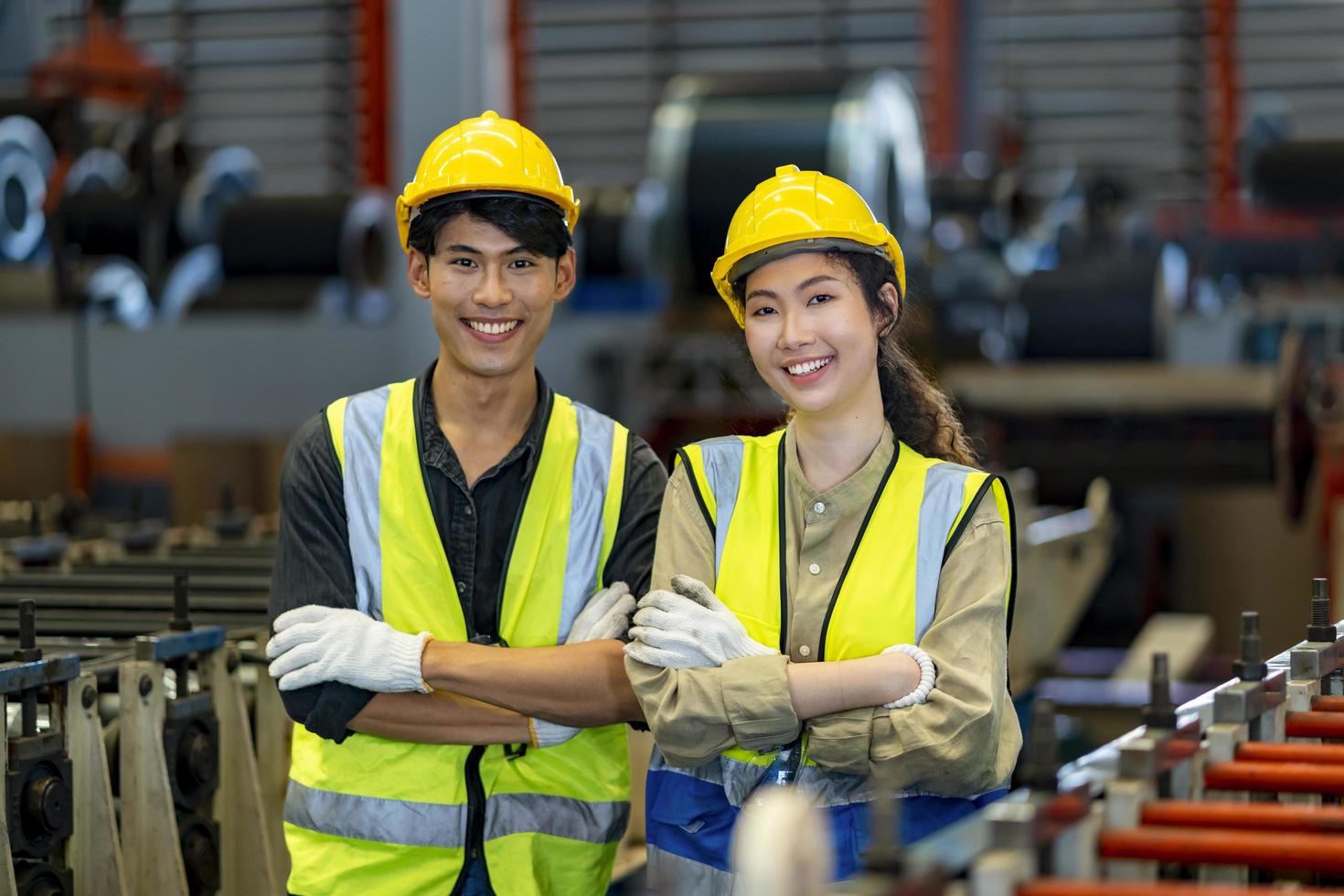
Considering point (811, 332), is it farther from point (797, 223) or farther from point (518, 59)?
point (518, 59)

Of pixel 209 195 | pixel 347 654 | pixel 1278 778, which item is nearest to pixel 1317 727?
pixel 1278 778

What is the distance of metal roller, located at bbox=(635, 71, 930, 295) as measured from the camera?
21.3 ft

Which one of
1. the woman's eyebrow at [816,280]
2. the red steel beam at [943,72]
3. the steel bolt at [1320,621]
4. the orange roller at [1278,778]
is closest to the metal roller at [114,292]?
the red steel beam at [943,72]

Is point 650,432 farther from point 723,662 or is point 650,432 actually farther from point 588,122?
point 723,662

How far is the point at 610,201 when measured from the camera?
24.7 feet

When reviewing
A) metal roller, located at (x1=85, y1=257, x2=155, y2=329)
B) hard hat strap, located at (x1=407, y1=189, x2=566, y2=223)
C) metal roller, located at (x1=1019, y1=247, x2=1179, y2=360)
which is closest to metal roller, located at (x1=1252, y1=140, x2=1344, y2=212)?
metal roller, located at (x1=1019, y1=247, x2=1179, y2=360)

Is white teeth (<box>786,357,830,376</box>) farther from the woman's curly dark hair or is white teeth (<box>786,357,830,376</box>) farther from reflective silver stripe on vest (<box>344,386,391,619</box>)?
reflective silver stripe on vest (<box>344,386,391,619</box>)

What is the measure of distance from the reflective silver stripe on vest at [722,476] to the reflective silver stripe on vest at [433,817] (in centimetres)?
41

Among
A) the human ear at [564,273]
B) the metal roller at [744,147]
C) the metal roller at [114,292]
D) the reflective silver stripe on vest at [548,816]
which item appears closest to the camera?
the reflective silver stripe on vest at [548,816]

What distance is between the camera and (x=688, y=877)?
195 cm

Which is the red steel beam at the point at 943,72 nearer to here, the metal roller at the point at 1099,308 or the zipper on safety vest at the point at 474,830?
the metal roller at the point at 1099,308

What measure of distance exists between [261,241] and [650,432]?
2103mm

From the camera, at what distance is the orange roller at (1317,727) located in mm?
1967

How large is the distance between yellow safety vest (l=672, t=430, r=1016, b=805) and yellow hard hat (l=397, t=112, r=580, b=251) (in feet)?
1.37
